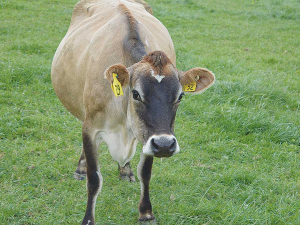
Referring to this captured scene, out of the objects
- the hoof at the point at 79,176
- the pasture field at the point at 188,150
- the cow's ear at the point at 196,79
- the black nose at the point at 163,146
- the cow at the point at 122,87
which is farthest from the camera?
the hoof at the point at 79,176

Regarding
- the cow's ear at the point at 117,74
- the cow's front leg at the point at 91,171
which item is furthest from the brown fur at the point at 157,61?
the cow's front leg at the point at 91,171

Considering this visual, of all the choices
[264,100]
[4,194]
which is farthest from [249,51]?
[4,194]

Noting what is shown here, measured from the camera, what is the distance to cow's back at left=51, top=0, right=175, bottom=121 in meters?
3.85

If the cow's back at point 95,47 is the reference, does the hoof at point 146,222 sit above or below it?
below

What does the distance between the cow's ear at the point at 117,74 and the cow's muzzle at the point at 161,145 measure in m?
0.60

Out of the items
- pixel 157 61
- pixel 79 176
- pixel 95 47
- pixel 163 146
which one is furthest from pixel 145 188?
pixel 95 47

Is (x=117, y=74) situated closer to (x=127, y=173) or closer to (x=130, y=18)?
(x=130, y=18)

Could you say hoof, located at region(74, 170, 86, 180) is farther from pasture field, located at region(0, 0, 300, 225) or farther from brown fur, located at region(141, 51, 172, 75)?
brown fur, located at region(141, 51, 172, 75)

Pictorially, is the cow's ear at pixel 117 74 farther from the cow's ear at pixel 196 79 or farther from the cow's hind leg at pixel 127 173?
the cow's hind leg at pixel 127 173

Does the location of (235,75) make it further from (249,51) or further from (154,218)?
(154,218)

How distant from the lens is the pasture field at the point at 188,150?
411cm

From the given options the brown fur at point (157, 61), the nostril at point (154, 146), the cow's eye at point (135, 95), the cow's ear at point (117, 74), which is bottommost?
the nostril at point (154, 146)

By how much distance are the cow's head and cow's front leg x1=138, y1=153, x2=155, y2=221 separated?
61 centimetres

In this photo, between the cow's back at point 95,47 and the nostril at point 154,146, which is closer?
the nostril at point 154,146
